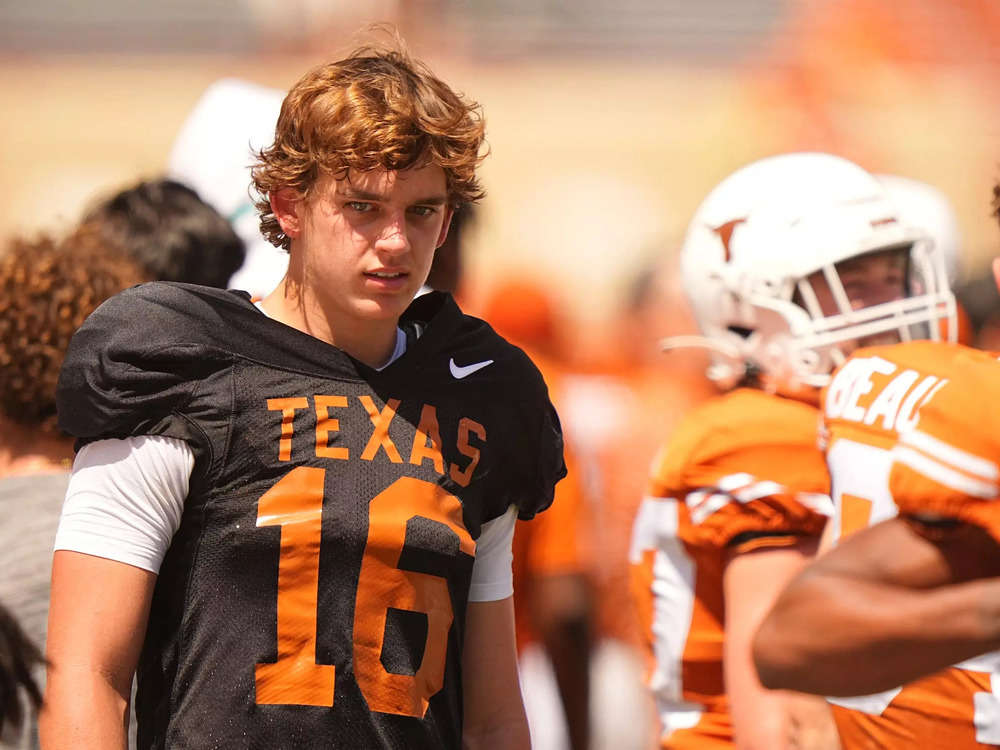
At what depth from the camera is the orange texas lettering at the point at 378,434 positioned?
200 cm

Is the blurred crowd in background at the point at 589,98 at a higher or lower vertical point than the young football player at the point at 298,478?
higher

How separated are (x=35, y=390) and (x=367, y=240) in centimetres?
85

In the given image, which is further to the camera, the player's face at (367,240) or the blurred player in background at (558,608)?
the blurred player in background at (558,608)

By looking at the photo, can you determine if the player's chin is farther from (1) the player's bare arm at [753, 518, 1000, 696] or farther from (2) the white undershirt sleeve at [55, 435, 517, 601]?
(1) the player's bare arm at [753, 518, 1000, 696]

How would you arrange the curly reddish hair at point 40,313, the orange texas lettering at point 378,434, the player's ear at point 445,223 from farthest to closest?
the curly reddish hair at point 40,313
the player's ear at point 445,223
the orange texas lettering at point 378,434

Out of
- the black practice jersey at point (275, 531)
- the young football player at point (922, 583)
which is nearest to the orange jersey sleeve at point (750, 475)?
the young football player at point (922, 583)

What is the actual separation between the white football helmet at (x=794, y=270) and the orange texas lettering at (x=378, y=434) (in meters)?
0.97

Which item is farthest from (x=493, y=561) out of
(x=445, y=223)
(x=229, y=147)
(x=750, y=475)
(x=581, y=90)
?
(x=581, y=90)

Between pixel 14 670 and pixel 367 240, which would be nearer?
pixel 14 670

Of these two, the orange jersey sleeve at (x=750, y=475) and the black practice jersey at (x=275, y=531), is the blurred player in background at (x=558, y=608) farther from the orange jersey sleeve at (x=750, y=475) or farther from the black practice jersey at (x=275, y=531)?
the black practice jersey at (x=275, y=531)

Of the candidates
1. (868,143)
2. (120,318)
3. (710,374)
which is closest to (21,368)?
(120,318)

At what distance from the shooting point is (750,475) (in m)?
2.65

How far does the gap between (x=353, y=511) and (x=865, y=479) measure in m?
0.90

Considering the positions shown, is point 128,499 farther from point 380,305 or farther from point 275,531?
point 380,305
